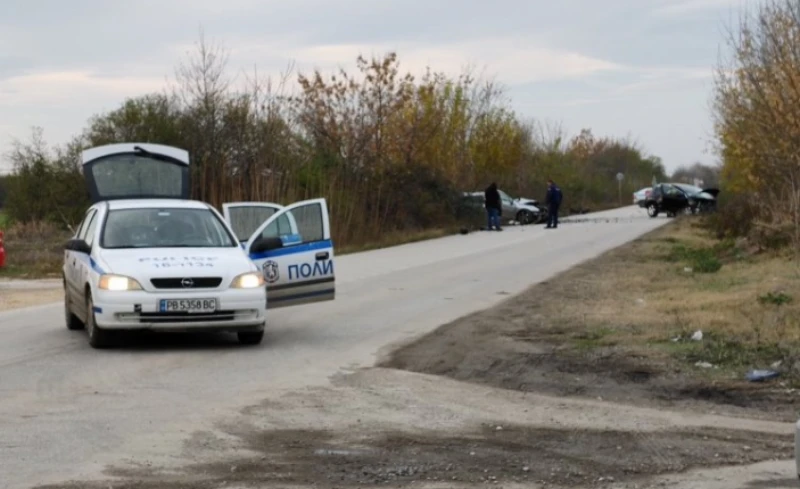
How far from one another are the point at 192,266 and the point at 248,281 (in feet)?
1.97

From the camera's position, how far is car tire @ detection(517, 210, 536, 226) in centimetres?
5625

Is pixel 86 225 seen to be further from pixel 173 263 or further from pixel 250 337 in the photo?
pixel 250 337

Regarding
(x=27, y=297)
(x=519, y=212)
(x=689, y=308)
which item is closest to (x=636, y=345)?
(x=689, y=308)

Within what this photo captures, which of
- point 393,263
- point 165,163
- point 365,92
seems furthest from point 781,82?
point 365,92

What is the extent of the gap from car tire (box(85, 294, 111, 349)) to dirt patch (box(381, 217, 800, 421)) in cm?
302

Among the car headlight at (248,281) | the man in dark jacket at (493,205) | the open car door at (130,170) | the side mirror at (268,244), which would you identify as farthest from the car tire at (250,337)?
the man in dark jacket at (493,205)

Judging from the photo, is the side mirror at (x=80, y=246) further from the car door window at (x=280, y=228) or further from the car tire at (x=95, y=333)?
the car door window at (x=280, y=228)

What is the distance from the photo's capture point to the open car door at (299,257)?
1488 cm

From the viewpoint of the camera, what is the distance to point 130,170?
2017 centimetres

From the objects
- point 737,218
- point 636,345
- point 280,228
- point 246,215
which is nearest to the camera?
point 636,345

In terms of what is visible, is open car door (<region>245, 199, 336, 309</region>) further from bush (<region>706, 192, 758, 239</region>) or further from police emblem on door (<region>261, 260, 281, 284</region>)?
bush (<region>706, 192, 758, 239</region>)

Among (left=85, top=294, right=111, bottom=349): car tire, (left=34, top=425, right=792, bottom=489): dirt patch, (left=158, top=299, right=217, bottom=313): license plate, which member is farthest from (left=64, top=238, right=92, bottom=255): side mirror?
(left=34, top=425, right=792, bottom=489): dirt patch

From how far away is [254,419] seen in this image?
957 cm

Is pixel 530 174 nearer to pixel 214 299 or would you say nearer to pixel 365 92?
pixel 365 92
